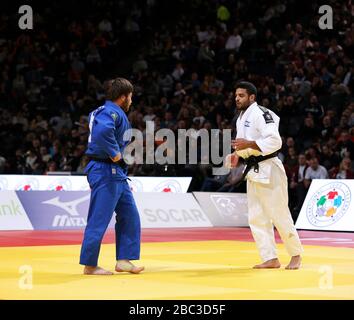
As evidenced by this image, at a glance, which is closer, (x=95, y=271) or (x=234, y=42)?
(x=95, y=271)

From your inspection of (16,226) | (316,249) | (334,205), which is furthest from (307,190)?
(16,226)

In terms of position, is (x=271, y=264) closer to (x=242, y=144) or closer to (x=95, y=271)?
(x=242, y=144)

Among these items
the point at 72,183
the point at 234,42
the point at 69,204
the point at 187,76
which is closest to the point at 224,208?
the point at 69,204

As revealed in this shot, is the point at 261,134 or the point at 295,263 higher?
the point at 261,134

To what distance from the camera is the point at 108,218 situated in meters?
7.33

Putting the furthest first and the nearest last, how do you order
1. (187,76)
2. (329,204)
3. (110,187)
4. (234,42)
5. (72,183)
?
Answer: 1. (187,76)
2. (234,42)
3. (72,183)
4. (329,204)
5. (110,187)

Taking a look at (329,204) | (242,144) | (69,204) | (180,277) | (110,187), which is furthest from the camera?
(69,204)

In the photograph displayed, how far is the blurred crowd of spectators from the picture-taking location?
17.5m

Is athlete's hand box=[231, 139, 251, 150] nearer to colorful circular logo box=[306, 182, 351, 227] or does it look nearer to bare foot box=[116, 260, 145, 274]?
bare foot box=[116, 260, 145, 274]

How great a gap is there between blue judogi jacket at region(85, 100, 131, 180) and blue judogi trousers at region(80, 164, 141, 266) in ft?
0.37

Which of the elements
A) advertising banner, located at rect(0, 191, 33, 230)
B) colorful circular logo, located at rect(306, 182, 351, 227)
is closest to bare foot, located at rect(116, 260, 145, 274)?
advertising banner, located at rect(0, 191, 33, 230)

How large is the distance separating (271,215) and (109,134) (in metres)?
1.98

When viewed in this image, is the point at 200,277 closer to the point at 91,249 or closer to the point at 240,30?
the point at 91,249
